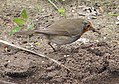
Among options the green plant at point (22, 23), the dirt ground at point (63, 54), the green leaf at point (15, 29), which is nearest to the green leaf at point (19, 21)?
the green plant at point (22, 23)

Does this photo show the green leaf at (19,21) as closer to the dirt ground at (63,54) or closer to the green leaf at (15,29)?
the green leaf at (15,29)

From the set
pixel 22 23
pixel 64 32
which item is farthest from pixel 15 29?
pixel 64 32

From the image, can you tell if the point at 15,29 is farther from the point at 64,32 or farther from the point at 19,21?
the point at 64,32

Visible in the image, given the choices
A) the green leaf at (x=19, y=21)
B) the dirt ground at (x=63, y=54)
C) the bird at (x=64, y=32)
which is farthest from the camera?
the green leaf at (x=19, y=21)

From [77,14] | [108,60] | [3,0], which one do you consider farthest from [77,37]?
[3,0]

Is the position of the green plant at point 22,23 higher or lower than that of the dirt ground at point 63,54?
higher

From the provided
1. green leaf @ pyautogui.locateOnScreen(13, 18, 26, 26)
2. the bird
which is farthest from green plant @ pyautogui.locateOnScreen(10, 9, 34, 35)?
the bird
